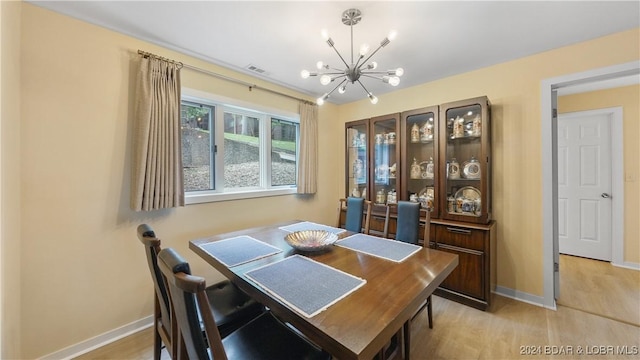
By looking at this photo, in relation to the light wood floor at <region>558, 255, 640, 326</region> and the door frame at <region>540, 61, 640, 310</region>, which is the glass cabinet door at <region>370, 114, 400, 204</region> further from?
the light wood floor at <region>558, 255, 640, 326</region>

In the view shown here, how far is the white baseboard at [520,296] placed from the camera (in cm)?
231

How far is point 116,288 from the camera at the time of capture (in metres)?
1.92

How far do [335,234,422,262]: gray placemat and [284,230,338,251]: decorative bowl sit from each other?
12 centimetres

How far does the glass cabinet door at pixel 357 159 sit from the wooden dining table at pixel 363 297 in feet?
5.93

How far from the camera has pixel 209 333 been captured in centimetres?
78

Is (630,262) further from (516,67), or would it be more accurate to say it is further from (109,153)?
(109,153)

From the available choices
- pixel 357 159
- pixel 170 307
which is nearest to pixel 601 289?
pixel 357 159

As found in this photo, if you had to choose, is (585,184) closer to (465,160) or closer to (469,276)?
(465,160)

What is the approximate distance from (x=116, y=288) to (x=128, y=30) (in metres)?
2.02

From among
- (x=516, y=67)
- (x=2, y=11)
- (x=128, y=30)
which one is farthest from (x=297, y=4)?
(x=516, y=67)

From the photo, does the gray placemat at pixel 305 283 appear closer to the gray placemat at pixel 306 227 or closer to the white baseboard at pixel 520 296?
the gray placemat at pixel 306 227

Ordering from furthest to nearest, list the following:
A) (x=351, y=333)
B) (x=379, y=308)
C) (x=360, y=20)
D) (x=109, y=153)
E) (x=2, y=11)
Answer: (x=109, y=153) < (x=360, y=20) < (x=2, y=11) < (x=379, y=308) < (x=351, y=333)

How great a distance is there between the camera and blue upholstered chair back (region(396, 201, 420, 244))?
2.10 meters

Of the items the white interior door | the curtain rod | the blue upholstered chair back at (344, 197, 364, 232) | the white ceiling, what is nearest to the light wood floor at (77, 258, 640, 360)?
the blue upholstered chair back at (344, 197, 364, 232)
